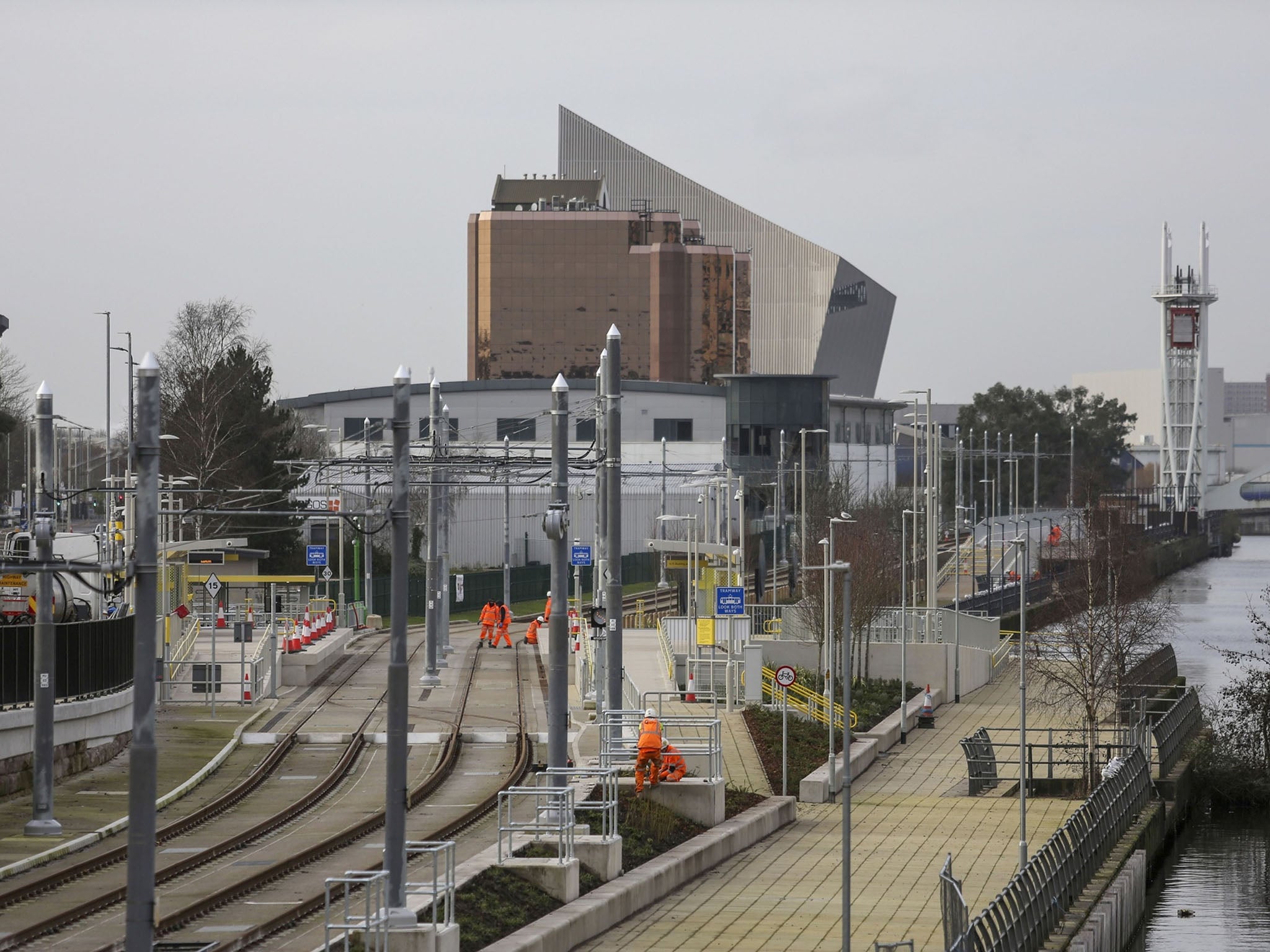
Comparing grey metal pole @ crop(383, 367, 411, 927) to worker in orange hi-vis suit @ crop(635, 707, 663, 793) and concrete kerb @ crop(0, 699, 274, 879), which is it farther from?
worker in orange hi-vis suit @ crop(635, 707, 663, 793)

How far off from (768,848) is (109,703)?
12305mm

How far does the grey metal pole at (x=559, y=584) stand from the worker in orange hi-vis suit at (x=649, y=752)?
100 cm

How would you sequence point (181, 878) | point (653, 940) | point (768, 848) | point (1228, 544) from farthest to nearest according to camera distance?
point (1228, 544)
point (768, 848)
point (181, 878)
point (653, 940)

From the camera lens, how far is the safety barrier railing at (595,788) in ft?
73.4

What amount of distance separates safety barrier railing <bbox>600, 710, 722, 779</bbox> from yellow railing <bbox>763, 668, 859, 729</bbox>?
37.0ft

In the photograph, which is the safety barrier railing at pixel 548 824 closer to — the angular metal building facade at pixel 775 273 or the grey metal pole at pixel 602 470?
the grey metal pole at pixel 602 470

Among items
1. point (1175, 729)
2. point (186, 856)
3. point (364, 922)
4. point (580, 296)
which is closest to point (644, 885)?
point (186, 856)

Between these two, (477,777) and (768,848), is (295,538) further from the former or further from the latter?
(768,848)

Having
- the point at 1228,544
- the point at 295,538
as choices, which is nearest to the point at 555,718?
the point at 295,538

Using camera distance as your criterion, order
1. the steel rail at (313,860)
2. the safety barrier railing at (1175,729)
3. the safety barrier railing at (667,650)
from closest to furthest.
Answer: the steel rail at (313,860) < the safety barrier railing at (1175,729) < the safety barrier railing at (667,650)

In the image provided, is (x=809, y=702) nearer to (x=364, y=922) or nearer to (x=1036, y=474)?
(x=364, y=922)

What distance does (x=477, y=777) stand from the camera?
106 feet

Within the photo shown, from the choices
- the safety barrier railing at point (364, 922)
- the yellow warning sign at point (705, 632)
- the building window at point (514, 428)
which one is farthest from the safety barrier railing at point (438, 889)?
the building window at point (514, 428)

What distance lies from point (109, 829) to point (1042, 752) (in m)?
20.8
